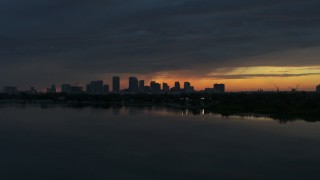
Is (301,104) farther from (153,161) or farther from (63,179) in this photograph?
(63,179)

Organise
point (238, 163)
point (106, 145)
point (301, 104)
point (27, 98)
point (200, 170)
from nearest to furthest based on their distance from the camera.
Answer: point (200, 170)
point (238, 163)
point (106, 145)
point (301, 104)
point (27, 98)

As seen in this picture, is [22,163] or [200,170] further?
[22,163]

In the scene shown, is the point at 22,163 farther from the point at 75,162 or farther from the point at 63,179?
the point at 63,179

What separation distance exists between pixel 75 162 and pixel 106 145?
3715 mm

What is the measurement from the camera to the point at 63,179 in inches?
420

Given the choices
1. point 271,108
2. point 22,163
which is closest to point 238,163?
point 22,163

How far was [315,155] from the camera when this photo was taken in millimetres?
13938

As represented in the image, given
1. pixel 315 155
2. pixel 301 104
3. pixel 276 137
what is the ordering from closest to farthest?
pixel 315 155
pixel 276 137
pixel 301 104

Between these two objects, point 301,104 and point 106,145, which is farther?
point 301,104

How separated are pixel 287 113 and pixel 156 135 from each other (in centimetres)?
1722

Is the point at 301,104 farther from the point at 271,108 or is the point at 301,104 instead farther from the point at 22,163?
the point at 22,163

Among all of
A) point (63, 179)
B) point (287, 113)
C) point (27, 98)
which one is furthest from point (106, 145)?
point (27, 98)

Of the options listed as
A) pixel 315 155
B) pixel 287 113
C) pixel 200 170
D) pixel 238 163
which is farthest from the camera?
pixel 287 113

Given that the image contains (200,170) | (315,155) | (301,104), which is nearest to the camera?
(200,170)
